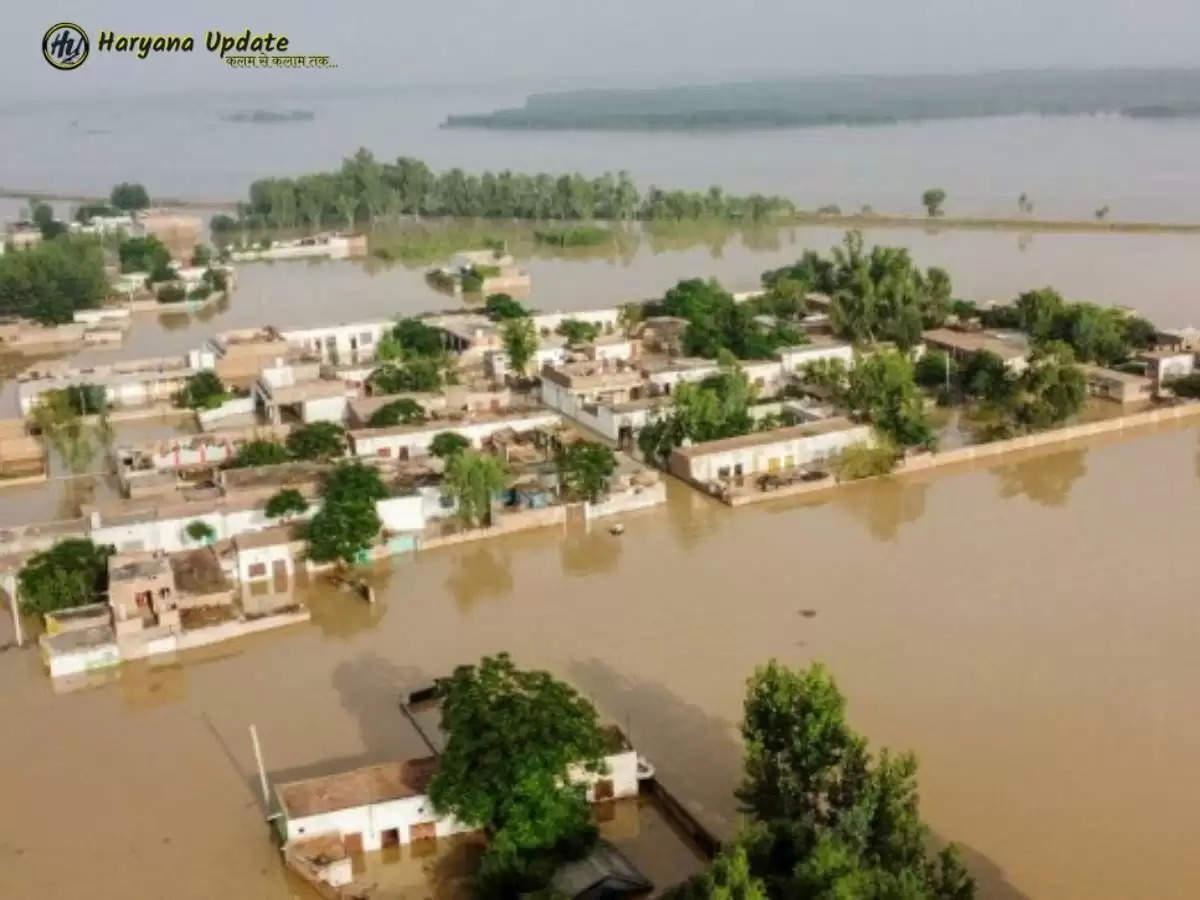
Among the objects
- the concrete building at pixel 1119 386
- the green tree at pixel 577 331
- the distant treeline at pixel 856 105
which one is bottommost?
the concrete building at pixel 1119 386

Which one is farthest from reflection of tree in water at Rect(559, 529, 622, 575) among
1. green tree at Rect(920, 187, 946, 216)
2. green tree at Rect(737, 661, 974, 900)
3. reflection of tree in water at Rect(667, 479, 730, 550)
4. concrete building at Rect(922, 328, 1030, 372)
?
green tree at Rect(920, 187, 946, 216)

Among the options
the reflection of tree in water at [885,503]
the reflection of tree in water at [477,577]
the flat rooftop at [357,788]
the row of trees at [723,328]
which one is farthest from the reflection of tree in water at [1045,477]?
the flat rooftop at [357,788]

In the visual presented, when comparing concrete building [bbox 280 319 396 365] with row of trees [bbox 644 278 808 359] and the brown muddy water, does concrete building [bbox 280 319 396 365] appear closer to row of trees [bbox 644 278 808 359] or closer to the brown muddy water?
row of trees [bbox 644 278 808 359]

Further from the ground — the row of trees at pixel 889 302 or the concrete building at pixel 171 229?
the concrete building at pixel 171 229

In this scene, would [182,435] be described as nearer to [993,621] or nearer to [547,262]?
[993,621]

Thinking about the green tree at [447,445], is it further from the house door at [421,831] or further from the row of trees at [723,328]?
the house door at [421,831]

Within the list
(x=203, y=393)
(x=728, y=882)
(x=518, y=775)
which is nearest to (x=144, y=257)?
(x=203, y=393)

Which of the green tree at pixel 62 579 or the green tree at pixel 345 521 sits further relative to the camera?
the green tree at pixel 345 521
